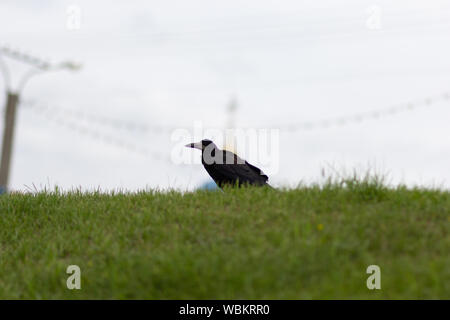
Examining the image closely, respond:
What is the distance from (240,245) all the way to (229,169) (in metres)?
2.95

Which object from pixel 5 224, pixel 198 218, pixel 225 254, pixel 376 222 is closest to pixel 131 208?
pixel 198 218

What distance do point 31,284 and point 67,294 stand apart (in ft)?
1.93

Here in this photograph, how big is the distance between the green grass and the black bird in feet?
2.27

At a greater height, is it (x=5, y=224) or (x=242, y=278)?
(x=5, y=224)

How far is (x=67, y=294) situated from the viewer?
6625mm

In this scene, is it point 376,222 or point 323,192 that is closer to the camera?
point 376,222

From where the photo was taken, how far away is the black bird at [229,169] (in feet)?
30.7

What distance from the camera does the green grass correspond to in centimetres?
573

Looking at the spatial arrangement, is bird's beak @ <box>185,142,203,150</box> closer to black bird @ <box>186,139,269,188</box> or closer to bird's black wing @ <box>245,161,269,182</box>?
black bird @ <box>186,139,269,188</box>

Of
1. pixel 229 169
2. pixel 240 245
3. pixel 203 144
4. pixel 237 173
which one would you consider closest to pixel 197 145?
pixel 203 144

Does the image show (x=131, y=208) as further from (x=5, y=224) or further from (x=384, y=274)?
(x=384, y=274)

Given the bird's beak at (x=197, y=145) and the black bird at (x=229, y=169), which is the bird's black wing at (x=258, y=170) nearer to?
the black bird at (x=229, y=169)

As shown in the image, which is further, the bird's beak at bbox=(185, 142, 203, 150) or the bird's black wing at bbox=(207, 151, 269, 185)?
the bird's beak at bbox=(185, 142, 203, 150)

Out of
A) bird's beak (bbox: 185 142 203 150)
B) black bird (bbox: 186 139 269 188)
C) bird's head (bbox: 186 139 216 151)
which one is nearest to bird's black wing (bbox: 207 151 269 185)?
black bird (bbox: 186 139 269 188)
